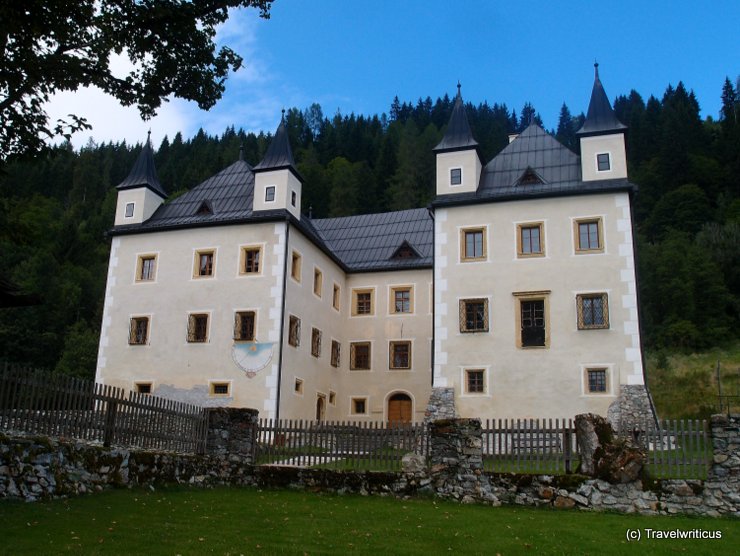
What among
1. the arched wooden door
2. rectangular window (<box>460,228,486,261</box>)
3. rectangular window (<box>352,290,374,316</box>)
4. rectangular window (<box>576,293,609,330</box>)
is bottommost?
the arched wooden door

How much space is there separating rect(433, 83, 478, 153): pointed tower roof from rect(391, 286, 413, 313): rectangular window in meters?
7.71

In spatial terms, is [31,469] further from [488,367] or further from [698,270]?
[698,270]

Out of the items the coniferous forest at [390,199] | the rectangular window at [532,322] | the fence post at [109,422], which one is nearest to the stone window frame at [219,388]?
the rectangular window at [532,322]

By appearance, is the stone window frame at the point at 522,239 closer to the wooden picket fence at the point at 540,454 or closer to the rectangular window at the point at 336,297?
the rectangular window at the point at 336,297

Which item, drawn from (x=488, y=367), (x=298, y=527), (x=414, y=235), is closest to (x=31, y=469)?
(x=298, y=527)

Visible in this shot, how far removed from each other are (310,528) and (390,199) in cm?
6330

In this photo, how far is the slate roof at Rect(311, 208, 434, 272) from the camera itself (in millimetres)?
35594

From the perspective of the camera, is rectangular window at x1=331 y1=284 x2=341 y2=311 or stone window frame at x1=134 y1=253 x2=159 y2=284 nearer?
stone window frame at x1=134 y1=253 x2=159 y2=284

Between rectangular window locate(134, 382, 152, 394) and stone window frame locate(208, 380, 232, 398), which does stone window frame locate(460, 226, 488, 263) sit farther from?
rectangular window locate(134, 382, 152, 394)

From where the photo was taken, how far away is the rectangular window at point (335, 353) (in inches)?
1325

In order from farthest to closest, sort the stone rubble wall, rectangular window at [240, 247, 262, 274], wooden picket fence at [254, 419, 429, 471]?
1. rectangular window at [240, 247, 262, 274]
2. wooden picket fence at [254, 419, 429, 471]
3. the stone rubble wall

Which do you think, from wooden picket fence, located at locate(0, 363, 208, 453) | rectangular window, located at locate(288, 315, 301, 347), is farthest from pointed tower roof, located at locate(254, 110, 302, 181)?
wooden picket fence, located at locate(0, 363, 208, 453)

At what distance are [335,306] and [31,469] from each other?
938 inches

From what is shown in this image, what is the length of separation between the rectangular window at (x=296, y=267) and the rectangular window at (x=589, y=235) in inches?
438
